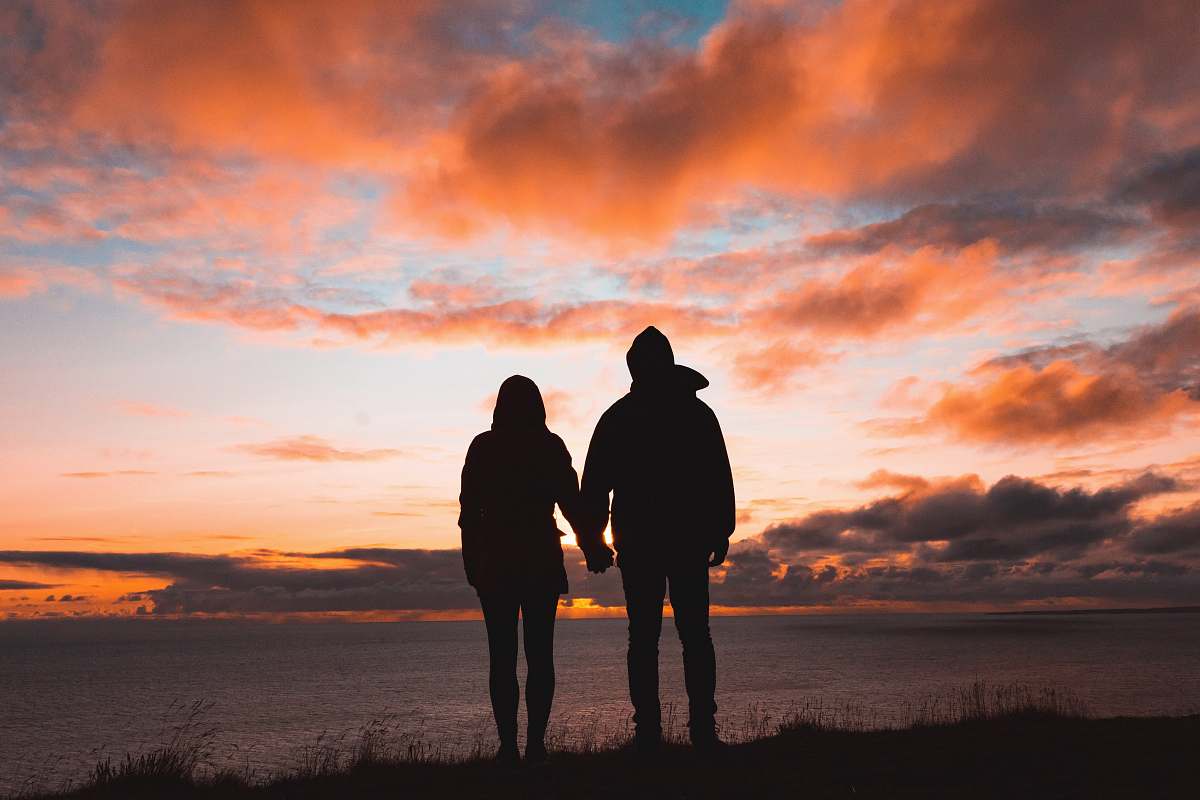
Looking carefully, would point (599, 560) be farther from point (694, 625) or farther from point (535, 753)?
point (535, 753)

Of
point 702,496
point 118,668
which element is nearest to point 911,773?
point 702,496

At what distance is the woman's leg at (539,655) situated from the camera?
7.24 metres

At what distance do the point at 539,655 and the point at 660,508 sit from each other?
172 cm

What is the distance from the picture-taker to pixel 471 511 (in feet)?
24.9

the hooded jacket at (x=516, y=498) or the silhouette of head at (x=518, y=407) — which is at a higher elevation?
the silhouette of head at (x=518, y=407)

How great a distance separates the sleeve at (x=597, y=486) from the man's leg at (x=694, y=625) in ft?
2.72

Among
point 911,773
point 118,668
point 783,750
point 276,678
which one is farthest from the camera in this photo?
point 118,668

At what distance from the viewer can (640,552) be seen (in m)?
6.72

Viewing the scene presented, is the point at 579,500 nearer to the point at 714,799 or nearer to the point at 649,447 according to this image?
the point at 649,447

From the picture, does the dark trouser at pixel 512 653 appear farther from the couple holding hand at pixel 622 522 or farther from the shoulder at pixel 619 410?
the shoulder at pixel 619 410

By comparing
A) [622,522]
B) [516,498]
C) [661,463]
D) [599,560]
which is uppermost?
[661,463]

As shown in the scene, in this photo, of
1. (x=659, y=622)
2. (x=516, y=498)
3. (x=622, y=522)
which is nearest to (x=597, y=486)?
(x=622, y=522)

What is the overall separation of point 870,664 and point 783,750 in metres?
124

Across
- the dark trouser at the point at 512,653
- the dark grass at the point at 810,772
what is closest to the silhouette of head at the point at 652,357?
the dark trouser at the point at 512,653
